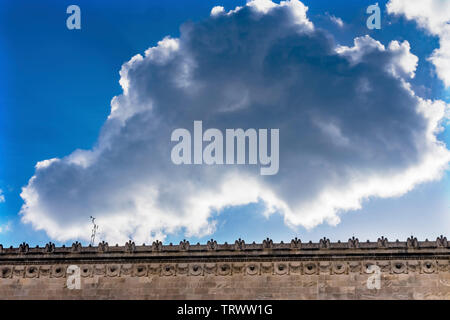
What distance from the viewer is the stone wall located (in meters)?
36.6

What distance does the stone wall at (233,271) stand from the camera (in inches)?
1441

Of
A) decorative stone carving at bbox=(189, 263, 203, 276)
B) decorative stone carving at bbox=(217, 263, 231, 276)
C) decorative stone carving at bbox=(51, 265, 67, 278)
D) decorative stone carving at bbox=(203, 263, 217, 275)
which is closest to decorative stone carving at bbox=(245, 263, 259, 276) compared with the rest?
decorative stone carving at bbox=(217, 263, 231, 276)

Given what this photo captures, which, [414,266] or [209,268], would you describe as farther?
[209,268]

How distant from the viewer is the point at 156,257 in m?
39.1

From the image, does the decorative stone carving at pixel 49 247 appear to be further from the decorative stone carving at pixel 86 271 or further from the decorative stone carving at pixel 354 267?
the decorative stone carving at pixel 354 267

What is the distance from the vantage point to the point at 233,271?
38.2 m

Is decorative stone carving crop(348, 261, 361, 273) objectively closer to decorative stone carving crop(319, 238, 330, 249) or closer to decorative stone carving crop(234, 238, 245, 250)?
decorative stone carving crop(319, 238, 330, 249)

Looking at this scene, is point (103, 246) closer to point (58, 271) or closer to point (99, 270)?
point (99, 270)

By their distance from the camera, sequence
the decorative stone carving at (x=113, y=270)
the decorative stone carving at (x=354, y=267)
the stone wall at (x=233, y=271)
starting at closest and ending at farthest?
the stone wall at (x=233, y=271) → the decorative stone carving at (x=354, y=267) → the decorative stone carving at (x=113, y=270)

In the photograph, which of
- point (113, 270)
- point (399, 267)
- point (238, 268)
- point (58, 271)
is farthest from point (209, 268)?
point (399, 267)

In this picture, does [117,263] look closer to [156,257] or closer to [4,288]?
[156,257]

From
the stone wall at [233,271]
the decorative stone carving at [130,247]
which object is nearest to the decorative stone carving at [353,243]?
the stone wall at [233,271]
